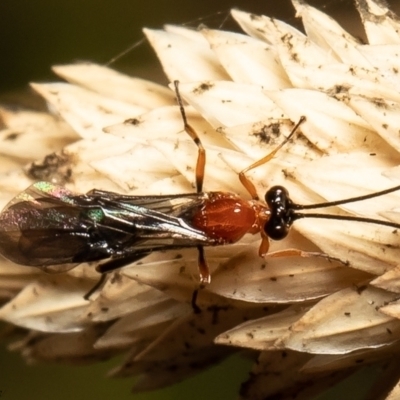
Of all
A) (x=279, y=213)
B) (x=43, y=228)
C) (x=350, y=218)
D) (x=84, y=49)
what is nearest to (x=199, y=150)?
(x=279, y=213)

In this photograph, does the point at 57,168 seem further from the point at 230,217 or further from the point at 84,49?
the point at 84,49

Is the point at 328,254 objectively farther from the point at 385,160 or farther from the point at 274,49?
the point at 274,49

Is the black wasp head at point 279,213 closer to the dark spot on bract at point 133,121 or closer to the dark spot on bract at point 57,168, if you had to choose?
the dark spot on bract at point 133,121

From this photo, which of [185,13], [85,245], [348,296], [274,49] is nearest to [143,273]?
[85,245]

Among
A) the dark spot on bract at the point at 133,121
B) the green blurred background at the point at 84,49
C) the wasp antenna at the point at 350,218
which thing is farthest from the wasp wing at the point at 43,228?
the green blurred background at the point at 84,49

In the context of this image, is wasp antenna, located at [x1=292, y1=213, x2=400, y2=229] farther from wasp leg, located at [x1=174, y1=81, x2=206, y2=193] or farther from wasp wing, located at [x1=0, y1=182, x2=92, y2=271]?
wasp wing, located at [x1=0, y1=182, x2=92, y2=271]

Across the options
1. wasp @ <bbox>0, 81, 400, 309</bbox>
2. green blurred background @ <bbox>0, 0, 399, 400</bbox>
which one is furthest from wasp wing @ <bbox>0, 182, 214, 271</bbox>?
green blurred background @ <bbox>0, 0, 399, 400</bbox>

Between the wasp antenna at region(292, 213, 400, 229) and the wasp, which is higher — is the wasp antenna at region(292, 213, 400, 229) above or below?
above
